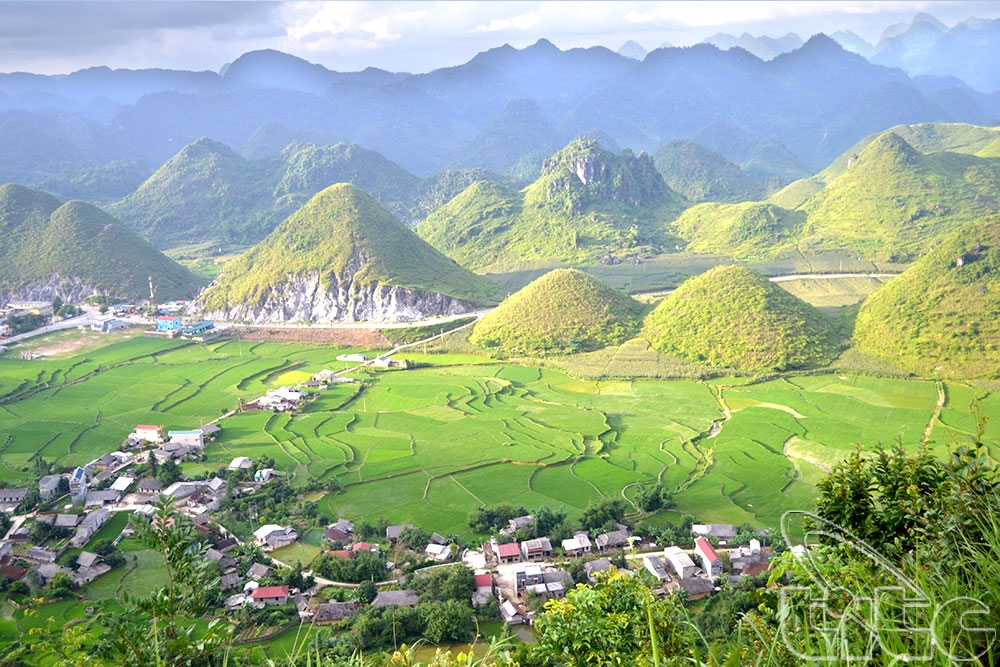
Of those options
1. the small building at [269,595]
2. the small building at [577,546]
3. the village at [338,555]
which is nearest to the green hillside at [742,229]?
the small building at [577,546]

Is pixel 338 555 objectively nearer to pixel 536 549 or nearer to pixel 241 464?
pixel 536 549

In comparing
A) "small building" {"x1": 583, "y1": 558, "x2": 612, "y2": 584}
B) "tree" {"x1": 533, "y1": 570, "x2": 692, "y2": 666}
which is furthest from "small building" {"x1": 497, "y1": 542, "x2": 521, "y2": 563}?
"tree" {"x1": 533, "y1": 570, "x2": 692, "y2": 666}

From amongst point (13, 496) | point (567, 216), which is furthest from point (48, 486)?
point (567, 216)

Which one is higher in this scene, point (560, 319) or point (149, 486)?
point (560, 319)

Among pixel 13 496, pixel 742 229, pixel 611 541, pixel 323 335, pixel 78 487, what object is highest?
pixel 742 229

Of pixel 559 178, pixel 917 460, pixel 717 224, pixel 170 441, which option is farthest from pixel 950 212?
pixel 917 460

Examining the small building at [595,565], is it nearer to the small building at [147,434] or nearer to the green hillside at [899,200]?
the small building at [147,434]
